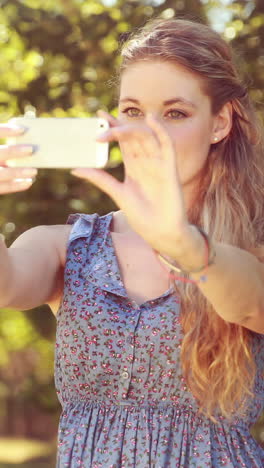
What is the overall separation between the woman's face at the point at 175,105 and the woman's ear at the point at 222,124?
83mm

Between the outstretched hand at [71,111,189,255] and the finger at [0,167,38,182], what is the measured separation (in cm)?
10

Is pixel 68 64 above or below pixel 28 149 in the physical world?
above

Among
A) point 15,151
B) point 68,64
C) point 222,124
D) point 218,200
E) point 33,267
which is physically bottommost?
point 33,267

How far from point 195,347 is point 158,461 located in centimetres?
29

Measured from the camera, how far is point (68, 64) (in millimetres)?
4176

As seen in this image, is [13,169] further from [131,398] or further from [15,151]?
[131,398]

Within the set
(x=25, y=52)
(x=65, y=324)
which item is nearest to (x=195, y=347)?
(x=65, y=324)

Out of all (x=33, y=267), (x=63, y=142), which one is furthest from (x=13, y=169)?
(x=33, y=267)

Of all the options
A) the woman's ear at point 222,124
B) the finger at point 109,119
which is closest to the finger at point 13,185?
the finger at point 109,119

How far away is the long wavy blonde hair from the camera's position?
2408 mm

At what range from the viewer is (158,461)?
2.33 m

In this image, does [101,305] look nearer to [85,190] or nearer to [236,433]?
[236,433]

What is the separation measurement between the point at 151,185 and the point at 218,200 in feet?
2.39

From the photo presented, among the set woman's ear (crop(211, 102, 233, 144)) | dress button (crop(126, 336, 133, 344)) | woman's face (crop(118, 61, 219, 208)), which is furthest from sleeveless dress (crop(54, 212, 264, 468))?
woman's ear (crop(211, 102, 233, 144))
